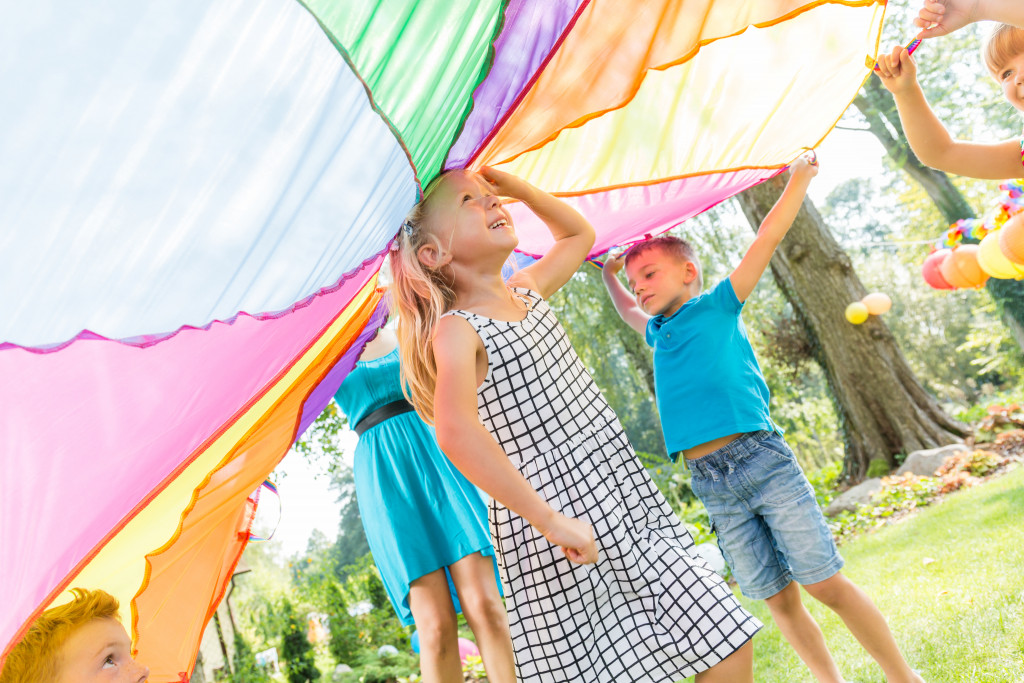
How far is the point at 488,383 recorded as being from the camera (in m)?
1.86

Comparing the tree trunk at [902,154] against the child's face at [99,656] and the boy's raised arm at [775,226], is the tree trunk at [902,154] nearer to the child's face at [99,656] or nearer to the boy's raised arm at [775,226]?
the boy's raised arm at [775,226]

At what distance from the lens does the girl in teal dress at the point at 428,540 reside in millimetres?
2436

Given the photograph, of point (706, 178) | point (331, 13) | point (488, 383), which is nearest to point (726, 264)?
point (706, 178)

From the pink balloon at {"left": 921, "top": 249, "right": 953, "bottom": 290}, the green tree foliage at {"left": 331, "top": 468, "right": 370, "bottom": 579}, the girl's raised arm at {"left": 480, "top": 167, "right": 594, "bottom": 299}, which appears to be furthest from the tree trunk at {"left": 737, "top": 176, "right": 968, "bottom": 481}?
the green tree foliage at {"left": 331, "top": 468, "right": 370, "bottom": 579}

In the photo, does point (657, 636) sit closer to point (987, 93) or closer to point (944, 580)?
point (944, 580)

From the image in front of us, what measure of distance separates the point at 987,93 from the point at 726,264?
49.8 ft

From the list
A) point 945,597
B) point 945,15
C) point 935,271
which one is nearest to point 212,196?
point 945,15

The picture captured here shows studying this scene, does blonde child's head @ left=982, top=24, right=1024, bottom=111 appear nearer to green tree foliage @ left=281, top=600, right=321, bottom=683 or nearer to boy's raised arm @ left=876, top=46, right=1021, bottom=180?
boy's raised arm @ left=876, top=46, right=1021, bottom=180

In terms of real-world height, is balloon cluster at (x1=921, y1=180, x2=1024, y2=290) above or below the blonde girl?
above

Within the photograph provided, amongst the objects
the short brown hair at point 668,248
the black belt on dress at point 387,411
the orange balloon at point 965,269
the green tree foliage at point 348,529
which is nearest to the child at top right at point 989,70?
the short brown hair at point 668,248

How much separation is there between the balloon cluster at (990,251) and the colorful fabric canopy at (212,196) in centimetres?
140

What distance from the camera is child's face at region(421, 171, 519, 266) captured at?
6.41 ft

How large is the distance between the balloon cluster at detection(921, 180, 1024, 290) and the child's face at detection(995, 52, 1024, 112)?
1374 mm

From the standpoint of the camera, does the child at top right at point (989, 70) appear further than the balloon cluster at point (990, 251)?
No
